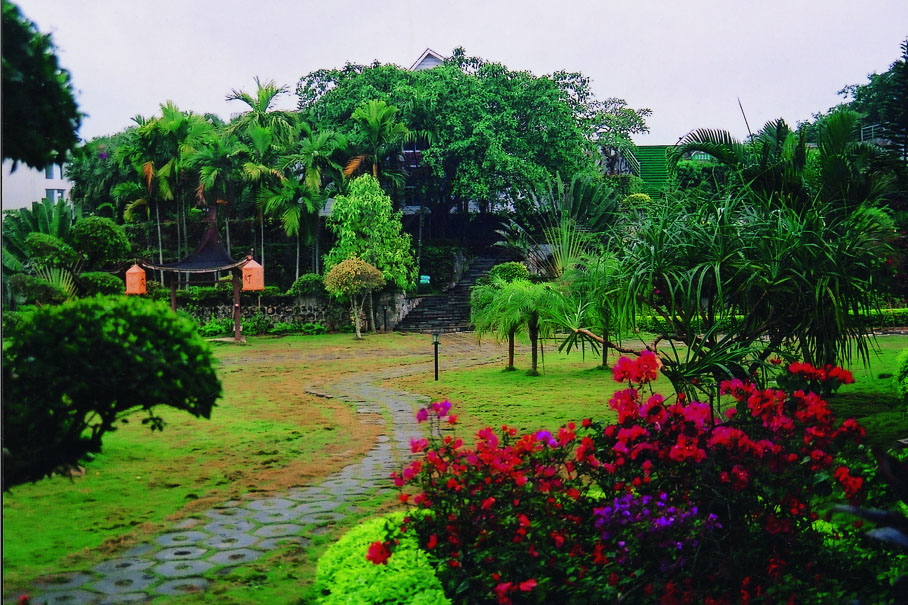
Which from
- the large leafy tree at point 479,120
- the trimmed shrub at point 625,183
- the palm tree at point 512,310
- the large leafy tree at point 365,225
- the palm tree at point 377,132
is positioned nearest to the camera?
the large leafy tree at point 365,225

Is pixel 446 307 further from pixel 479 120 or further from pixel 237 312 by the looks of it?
pixel 237 312

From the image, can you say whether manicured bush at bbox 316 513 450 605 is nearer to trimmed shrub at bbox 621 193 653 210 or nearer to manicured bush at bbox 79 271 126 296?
manicured bush at bbox 79 271 126 296

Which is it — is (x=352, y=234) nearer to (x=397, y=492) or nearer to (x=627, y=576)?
(x=397, y=492)

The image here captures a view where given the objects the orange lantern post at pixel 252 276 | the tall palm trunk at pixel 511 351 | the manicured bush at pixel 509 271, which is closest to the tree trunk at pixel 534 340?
the tall palm trunk at pixel 511 351

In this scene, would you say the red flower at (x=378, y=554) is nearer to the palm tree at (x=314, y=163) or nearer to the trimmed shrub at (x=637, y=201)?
the palm tree at (x=314, y=163)

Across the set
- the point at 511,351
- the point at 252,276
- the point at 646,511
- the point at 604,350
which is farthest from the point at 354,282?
the point at 511,351

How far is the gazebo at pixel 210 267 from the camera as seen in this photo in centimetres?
265

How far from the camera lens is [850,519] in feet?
9.51

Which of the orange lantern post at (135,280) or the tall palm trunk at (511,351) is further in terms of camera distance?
the tall palm trunk at (511,351)

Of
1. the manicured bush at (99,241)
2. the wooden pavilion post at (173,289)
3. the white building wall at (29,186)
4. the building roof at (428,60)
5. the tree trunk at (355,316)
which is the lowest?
the tree trunk at (355,316)

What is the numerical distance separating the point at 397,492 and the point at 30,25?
217 cm

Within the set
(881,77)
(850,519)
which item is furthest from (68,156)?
(881,77)

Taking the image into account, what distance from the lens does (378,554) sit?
8.05 feet

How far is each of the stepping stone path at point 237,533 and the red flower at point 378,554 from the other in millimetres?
487
